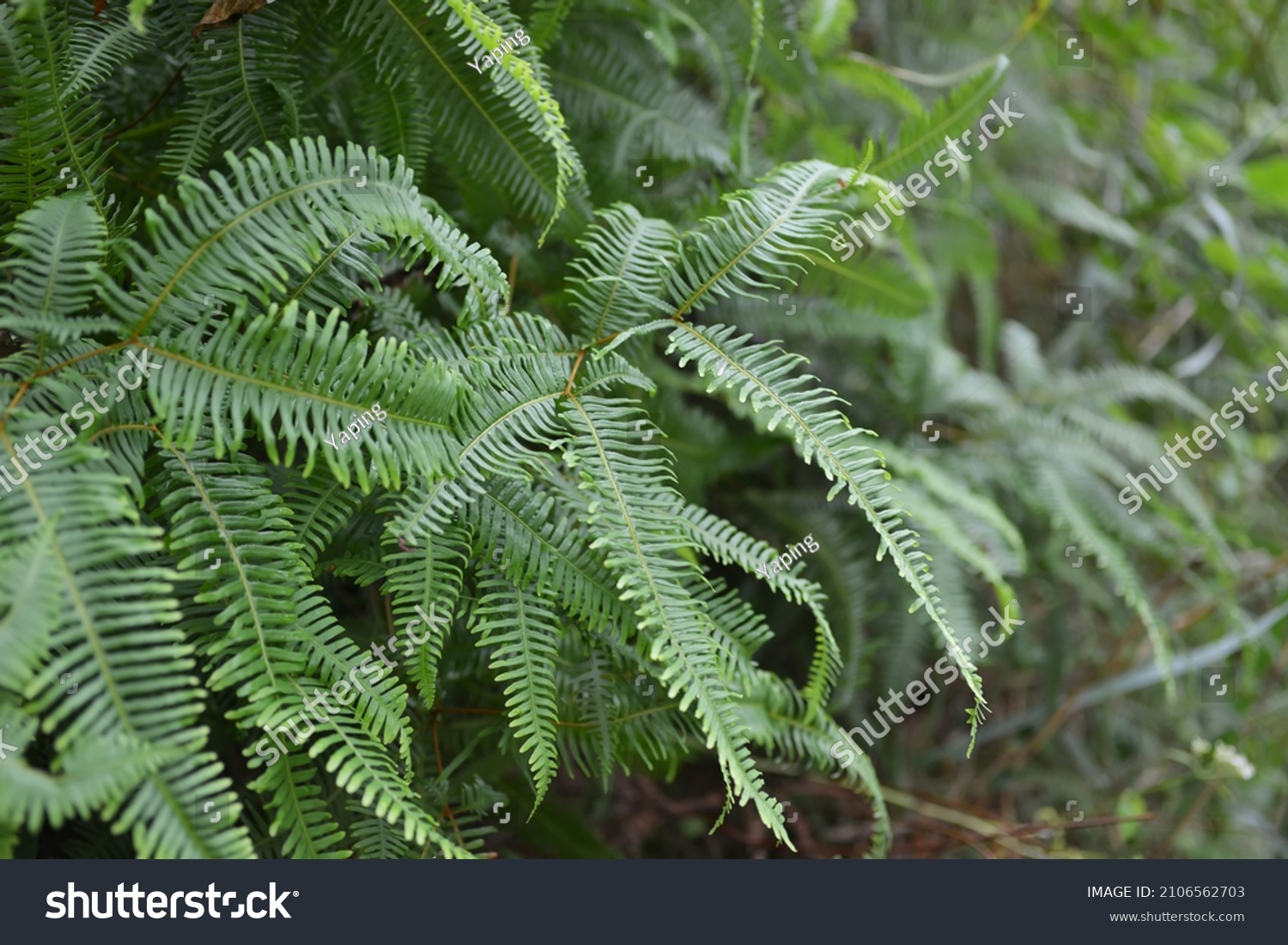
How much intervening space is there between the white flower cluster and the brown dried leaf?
6.54ft

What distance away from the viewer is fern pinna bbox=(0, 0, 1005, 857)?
0.77 m

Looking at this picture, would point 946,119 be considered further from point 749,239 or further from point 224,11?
point 224,11

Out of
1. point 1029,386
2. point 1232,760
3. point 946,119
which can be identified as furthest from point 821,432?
point 1029,386

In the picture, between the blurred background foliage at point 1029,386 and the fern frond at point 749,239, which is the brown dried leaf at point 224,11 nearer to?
the blurred background foliage at point 1029,386

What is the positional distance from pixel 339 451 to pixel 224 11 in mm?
609

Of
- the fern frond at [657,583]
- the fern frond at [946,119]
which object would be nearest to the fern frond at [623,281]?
the fern frond at [657,583]

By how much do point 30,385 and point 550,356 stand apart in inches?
20.6

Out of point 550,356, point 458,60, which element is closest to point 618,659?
point 550,356

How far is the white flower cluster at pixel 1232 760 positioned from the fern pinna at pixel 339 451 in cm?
93

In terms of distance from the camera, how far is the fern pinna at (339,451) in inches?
30.3

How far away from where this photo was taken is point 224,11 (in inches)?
41.7

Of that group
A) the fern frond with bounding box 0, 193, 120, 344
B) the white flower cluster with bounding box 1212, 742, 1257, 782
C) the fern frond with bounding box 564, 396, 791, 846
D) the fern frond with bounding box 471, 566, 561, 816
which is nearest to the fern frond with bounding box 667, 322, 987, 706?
the fern frond with bounding box 564, 396, 791, 846

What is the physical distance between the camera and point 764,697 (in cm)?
123

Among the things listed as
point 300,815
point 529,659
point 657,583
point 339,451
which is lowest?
point 300,815
